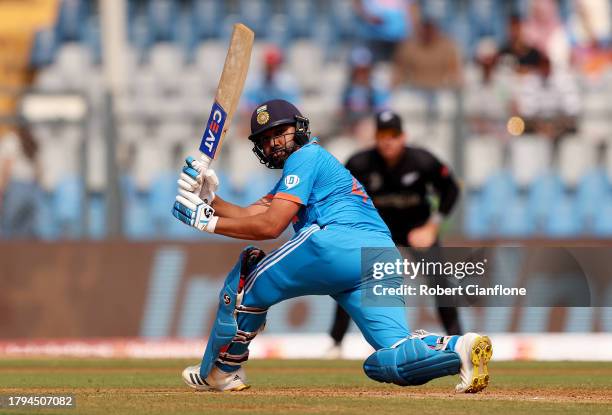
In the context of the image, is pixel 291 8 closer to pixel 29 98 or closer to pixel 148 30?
pixel 148 30

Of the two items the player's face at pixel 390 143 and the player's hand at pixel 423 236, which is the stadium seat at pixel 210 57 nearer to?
the player's face at pixel 390 143

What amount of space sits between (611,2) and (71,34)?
27.2 feet

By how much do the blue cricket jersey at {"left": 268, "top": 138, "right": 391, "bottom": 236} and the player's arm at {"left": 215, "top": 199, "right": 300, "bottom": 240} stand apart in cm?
6

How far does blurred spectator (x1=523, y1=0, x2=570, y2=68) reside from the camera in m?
17.0

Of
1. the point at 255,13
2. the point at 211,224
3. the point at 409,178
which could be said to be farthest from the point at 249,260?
the point at 255,13

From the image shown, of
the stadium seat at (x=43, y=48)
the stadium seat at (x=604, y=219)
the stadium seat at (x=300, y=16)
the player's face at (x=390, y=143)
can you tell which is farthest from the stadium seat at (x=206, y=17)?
the player's face at (x=390, y=143)

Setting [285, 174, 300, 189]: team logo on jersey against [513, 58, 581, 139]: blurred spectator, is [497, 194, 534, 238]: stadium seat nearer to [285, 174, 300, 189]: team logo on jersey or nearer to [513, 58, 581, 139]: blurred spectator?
[513, 58, 581, 139]: blurred spectator

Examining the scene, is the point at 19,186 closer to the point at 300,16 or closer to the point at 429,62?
the point at 429,62

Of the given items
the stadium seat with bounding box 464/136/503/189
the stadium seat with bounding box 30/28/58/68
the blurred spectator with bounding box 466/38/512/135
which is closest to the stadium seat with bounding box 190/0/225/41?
the stadium seat with bounding box 30/28/58/68

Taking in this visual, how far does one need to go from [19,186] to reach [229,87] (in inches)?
248

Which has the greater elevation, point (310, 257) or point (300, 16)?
point (300, 16)

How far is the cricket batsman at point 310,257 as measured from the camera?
288 inches

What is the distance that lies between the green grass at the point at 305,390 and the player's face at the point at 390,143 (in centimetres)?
199

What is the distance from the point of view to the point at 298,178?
7.44m
